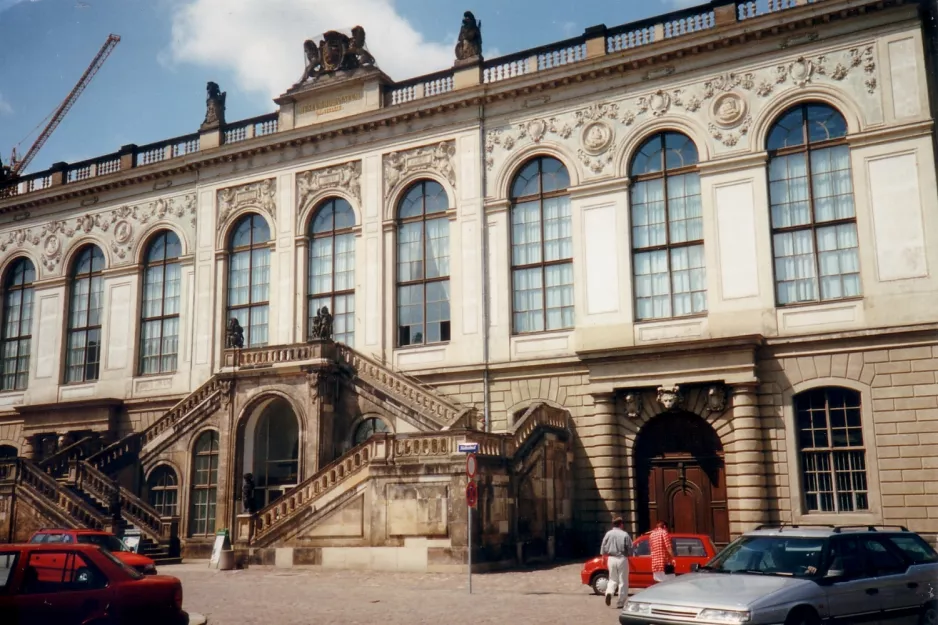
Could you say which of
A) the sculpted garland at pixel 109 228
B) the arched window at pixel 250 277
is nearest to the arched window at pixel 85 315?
the sculpted garland at pixel 109 228

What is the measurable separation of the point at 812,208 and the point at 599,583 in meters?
13.8

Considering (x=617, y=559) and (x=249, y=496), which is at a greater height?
(x=249, y=496)

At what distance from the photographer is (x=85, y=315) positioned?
135ft

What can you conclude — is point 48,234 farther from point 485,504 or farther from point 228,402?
point 485,504

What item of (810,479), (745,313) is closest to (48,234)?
(745,313)

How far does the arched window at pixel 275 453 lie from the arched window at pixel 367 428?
2413mm

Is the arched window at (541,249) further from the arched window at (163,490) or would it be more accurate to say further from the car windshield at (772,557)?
the car windshield at (772,557)

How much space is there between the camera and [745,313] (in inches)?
1094

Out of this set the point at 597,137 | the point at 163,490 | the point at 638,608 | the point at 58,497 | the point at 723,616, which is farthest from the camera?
the point at 163,490

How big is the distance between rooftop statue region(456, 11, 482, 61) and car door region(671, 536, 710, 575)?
66.8 ft

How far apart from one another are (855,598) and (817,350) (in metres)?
16.1

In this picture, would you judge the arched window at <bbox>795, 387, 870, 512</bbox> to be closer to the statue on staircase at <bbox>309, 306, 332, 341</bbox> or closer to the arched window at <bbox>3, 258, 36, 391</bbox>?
the statue on staircase at <bbox>309, 306, 332, 341</bbox>

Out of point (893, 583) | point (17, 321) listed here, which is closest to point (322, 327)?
point (17, 321)

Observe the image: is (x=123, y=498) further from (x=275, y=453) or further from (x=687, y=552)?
(x=687, y=552)
